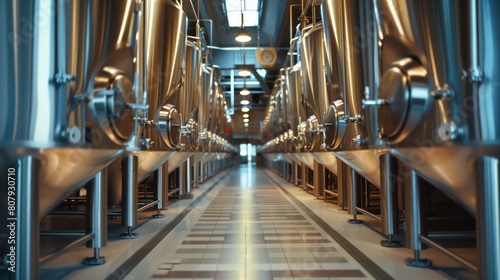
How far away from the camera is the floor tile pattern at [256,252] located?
2.70 meters

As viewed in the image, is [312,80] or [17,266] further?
[312,80]

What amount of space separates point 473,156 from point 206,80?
742cm

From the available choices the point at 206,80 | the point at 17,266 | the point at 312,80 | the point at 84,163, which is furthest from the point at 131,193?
the point at 206,80

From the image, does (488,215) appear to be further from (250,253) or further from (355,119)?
(250,253)

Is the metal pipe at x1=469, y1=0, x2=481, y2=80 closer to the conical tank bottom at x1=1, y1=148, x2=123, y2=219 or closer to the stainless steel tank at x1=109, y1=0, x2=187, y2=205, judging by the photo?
the conical tank bottom at x1=1, y1=148, x2=123, y2=219

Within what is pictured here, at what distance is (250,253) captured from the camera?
3244 mm

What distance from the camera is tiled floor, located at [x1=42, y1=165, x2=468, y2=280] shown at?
2.60 meters

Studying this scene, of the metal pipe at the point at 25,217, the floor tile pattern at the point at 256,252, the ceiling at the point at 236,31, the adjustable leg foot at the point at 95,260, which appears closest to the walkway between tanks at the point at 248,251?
the floor tile pattern at the point at 256,252

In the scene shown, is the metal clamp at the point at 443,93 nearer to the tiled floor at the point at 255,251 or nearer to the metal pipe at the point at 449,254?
the metal pipe at the point at 449,254

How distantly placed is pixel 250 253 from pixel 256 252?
6cm

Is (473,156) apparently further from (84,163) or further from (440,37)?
(84,163)

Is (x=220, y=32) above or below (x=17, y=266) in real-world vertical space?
above

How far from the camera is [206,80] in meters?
Result: 8.78

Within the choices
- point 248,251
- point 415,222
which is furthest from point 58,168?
point 415,222
